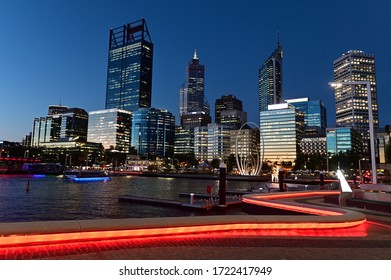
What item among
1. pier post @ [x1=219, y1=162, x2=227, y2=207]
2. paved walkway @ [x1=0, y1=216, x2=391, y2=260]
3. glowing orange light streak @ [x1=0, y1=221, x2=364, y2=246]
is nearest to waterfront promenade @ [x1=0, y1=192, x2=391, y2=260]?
paved walkway @ [x1=0, y1=216, x2=391, y2=260]

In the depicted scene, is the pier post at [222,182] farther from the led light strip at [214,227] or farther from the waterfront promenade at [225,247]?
the waterfront promenade at [225,247]

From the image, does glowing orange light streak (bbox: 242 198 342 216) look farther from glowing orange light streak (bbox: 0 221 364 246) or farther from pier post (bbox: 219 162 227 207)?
pier post (bbox: 219 162 227 207)

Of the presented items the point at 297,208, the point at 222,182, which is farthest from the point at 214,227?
the point at 222,182

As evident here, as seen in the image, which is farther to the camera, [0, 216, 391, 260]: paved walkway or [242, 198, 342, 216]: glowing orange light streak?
[242, 198, 342, 216]: glowing orange light streak

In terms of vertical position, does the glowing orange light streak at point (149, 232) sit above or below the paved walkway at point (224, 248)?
above

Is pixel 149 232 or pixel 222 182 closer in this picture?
pixel 149 232

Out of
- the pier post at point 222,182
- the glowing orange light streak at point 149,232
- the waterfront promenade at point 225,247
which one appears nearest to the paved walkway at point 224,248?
the waterfront promenade at point 225,247

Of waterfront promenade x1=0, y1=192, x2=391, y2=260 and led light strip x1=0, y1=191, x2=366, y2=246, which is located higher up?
led light strip x1=0, y1=191, x2=366, y2=246

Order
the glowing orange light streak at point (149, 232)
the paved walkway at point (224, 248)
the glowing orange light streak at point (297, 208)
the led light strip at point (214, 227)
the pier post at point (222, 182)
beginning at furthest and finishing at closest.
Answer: the pier post at point (222, 182)
the glowing orange light streak at point (297, 208)
the led light strip at point (214, 227)
the glowing orange light streak at point (149, 232)
the paved walkway at point (224, 248)

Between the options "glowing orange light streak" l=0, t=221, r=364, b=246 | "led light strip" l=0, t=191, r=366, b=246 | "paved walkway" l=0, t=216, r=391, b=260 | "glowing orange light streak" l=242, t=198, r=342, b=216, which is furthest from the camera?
"glowing orange light streak" l=242, t=198, r=342, b=216

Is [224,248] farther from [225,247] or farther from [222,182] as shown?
[222,182]

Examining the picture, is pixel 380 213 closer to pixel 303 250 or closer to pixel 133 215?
pixel 303 250

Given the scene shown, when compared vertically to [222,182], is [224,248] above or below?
below
